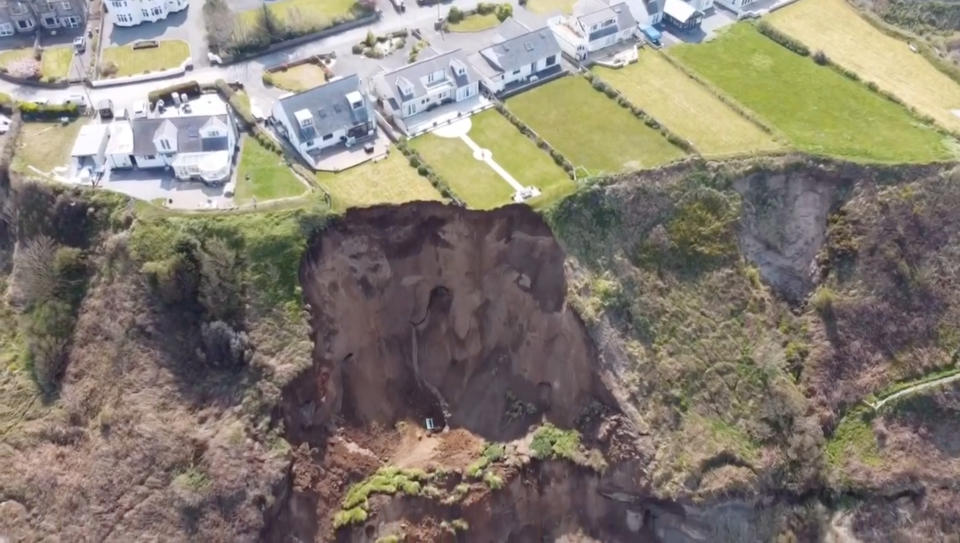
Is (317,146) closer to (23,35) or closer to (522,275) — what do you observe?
(522,275)

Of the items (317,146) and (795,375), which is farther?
(317,146)

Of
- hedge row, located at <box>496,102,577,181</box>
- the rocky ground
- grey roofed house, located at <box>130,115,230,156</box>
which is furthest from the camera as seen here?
hedge row, located at <box>496,102,577,181</box>

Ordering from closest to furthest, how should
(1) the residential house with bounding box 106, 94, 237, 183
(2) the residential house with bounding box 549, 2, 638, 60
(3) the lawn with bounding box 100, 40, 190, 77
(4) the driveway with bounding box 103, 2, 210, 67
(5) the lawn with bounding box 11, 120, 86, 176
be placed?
(1) the residential house with bounding box 106, 94, 237, 183
(5) the lawn with bounding box 11, 120, 86, 176
(3) the lawn with bounding box 100, 40, 190, 77
(2) the residential house with bounding box 549, 2, 638, 60
(4) the driveway with bounding box 103, 2, 210, 67

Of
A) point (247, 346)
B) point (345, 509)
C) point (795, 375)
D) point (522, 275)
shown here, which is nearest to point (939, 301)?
point (795, 375)

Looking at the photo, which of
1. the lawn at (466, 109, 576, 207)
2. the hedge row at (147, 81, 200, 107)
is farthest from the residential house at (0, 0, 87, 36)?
the lawn at (466, 109, 576, 207)

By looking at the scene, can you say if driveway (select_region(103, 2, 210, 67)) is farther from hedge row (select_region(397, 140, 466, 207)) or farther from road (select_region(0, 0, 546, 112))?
hedge row (select_region(397, 140, 466, 207))

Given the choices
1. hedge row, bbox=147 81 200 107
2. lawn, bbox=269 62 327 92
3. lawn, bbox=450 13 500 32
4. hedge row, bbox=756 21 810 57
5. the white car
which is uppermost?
lawn, bbox=450 13 500 32

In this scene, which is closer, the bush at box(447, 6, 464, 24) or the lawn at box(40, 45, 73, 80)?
the lawn at box(40, 45, 73, 80)

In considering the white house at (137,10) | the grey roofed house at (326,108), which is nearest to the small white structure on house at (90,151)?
the grey roofed house at (326,108)
